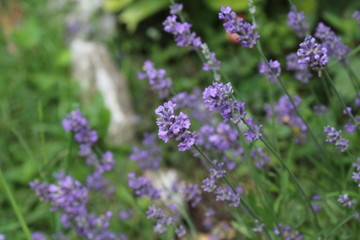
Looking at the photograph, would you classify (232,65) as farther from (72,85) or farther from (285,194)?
(285,194)

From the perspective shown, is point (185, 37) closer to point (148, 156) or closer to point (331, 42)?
point (331, 42)

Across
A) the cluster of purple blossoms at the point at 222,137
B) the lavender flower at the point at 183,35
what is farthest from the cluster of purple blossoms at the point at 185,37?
the cluster of purple blossoms at the point at 222,137

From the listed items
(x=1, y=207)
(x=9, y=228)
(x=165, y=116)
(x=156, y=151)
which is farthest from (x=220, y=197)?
(x=1, y=207)

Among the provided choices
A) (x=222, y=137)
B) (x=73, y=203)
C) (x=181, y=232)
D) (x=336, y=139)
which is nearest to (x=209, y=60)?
(x=222, y=137)

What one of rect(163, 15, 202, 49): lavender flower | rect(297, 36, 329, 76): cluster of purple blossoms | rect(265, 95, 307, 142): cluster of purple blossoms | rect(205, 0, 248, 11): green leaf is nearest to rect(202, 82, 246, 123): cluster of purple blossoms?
rect(297, 36, 329, 76): cluster of purple blossoms

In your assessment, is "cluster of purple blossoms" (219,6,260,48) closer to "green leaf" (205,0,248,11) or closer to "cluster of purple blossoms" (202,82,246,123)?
"cluster of purple blossoms" (202,82,246,123)
